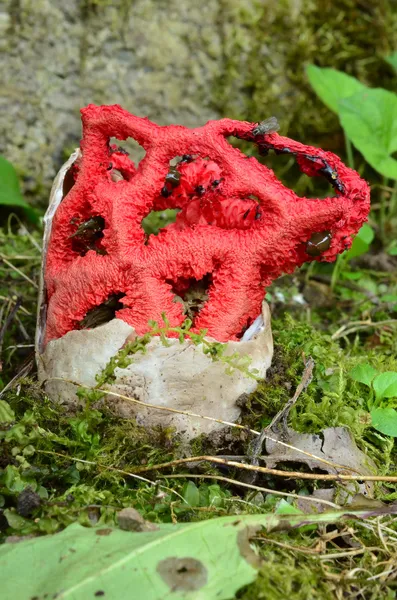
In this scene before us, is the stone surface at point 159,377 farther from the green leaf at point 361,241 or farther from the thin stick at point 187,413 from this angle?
the green leaf at point 361,241

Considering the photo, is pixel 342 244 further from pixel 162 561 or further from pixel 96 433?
pixel 162 561

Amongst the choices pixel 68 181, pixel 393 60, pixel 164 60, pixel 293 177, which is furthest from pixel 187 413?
pixel 393 60

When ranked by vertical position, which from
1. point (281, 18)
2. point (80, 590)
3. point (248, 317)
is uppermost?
point (281, 18)

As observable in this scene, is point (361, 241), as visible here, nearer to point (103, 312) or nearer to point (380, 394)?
point (380, 394)

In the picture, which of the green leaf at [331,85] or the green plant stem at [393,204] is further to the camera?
the green plant stem at [393,204]

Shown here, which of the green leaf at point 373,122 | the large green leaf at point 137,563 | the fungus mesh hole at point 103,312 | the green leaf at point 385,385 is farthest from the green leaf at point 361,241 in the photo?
the large green leaf at point 137,563

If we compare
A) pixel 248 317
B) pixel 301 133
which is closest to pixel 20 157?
pixel 301 133

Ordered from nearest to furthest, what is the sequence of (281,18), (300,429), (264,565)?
(264,565)
(300,429)
(281,18)
